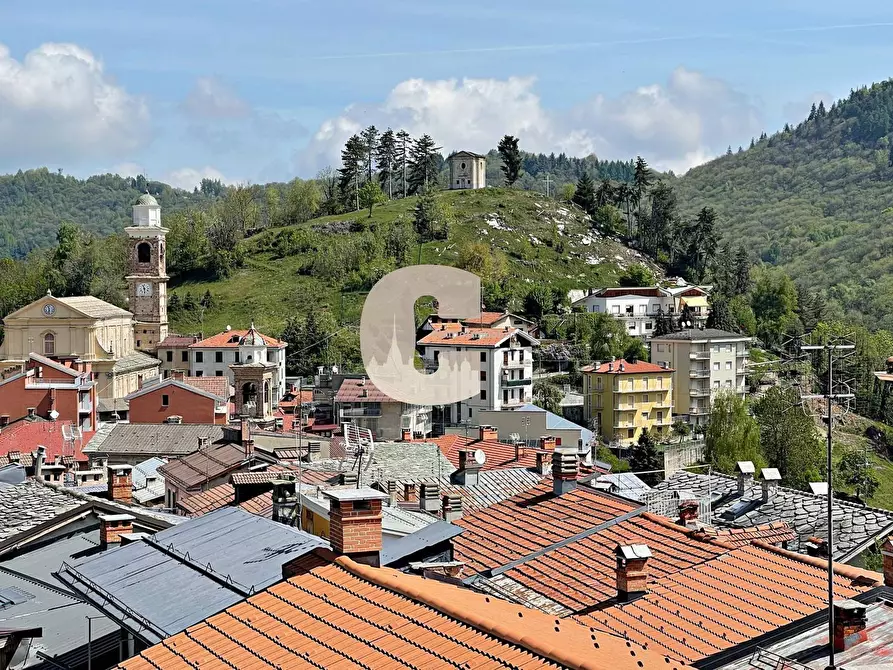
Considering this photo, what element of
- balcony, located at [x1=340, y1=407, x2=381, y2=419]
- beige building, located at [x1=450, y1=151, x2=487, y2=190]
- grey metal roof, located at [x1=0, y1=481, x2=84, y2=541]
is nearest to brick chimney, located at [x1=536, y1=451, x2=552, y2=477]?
grey metal roof, located at [x1=0, y1=481, x2=84, y2=541]

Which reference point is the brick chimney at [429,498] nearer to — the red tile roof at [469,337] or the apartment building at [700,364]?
the red tile roof at [469,337]

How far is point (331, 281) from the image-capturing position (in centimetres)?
6769

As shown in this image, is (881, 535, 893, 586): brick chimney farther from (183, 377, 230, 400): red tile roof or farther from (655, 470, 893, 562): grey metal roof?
(183, 377, 230, 400): red tile roof

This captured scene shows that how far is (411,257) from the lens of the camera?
7269 centimetres

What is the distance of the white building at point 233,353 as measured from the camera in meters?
49.9

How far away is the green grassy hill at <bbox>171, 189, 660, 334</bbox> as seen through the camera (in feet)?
212

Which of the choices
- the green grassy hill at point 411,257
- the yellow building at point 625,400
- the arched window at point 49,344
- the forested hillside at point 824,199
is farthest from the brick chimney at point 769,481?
the forested hillside at point 824,199

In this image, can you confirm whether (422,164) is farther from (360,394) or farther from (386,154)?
(360,394)

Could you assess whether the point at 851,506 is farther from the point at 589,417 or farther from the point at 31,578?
the point at 589,417

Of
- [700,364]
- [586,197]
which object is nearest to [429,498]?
[700,364]

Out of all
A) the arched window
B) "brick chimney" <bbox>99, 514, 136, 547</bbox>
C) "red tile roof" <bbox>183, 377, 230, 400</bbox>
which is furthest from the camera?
the arched window

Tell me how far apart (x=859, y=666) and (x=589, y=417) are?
136ft

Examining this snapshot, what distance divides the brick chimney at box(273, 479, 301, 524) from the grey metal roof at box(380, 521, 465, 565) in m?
2.25

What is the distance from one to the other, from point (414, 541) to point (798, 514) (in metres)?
6.98
